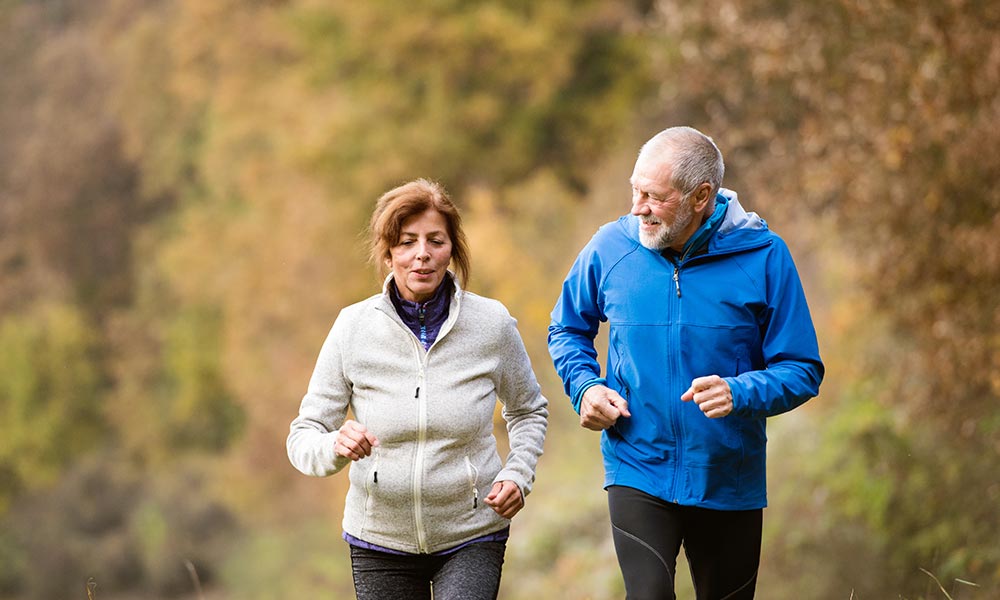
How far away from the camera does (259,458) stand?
29203 mm

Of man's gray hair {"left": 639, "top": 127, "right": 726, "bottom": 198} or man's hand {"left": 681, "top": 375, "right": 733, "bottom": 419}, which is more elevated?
man's gray hair {"left": 639, "top": 127, "right": 726, "bottom": 198}

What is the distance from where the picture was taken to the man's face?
407cm

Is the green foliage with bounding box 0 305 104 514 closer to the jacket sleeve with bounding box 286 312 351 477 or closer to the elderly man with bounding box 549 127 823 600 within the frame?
the jacket sleeve with bounding box 286 312 351 477

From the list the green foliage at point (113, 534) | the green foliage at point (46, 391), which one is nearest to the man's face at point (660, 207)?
the green foliage at point (113, 534)

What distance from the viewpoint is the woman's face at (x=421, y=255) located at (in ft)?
13.5

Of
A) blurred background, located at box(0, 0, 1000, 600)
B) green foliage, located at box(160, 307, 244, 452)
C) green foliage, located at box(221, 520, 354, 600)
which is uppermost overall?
blurred background, located at box(0, 0, 1000, 600)

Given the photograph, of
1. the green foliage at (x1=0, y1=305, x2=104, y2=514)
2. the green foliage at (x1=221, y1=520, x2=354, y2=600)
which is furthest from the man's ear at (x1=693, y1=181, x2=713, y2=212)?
the green foliage at (x1=0, y1=305, x2=104, y2=514)

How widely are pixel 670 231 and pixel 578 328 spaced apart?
508 mm

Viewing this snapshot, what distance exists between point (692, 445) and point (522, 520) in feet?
38.0

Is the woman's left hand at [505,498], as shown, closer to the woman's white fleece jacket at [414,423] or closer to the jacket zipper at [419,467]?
the woman's white fleece jacket at [414,423]

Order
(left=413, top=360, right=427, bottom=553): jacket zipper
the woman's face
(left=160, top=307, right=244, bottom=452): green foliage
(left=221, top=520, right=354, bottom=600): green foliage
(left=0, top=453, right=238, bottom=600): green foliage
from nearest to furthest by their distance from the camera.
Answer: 1. (left=413, top=360, right=427, bottom=553): jacket zipper
2. the woman's face
3. (left=221, top=520, right=354, bottom=600): green foliage
4. (left=0, top=453, right=238, bottom=600): green foliage
5. (left=160, top=307, right=244, bottom=452): green foliage

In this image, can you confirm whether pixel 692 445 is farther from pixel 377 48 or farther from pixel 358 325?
pixel 377 48

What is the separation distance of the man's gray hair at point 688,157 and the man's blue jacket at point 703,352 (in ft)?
0.45

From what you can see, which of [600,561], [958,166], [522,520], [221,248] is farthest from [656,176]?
[221,248]
